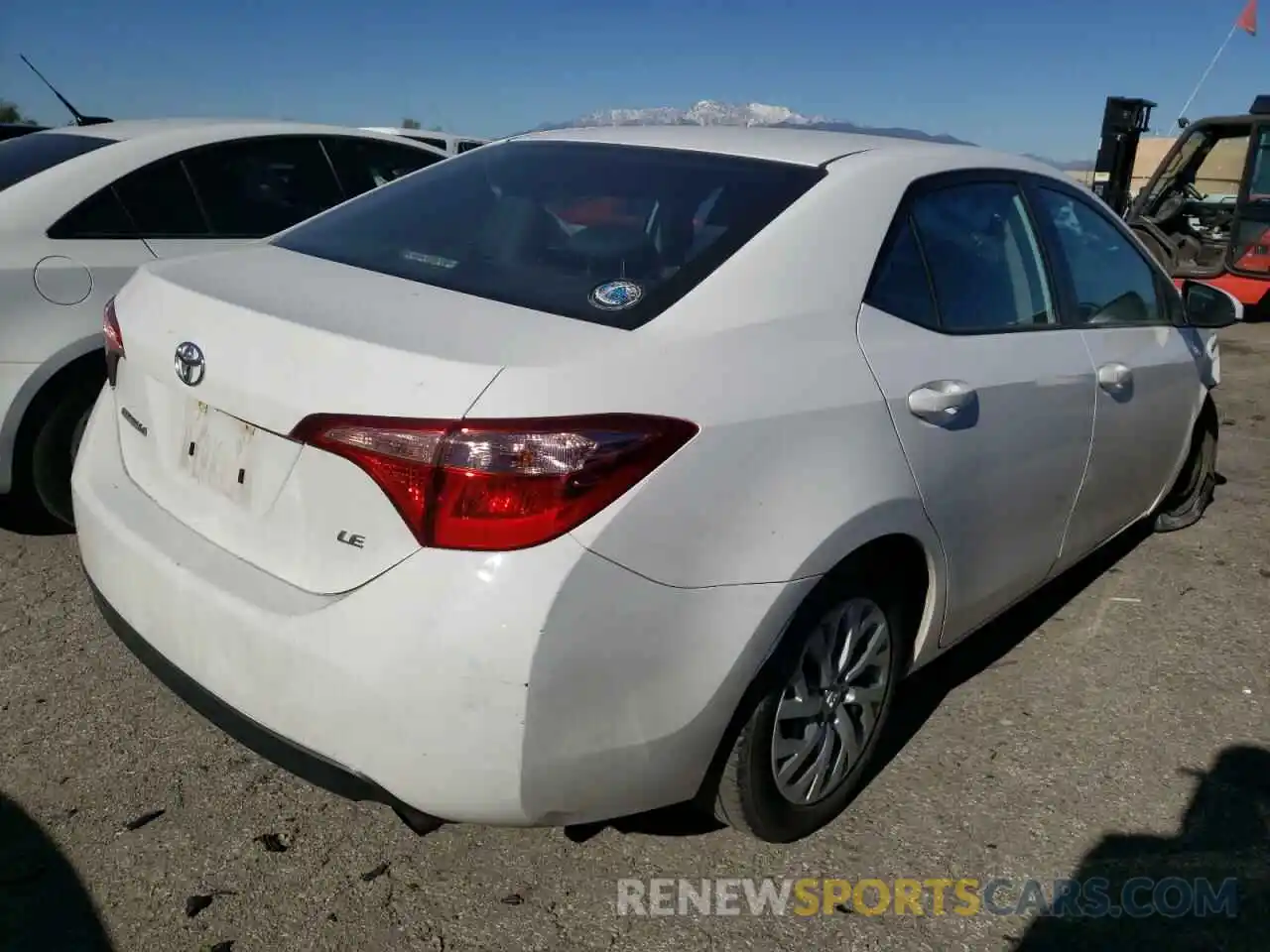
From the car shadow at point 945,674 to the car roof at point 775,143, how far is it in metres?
1.51

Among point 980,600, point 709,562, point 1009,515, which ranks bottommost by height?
point 980,600

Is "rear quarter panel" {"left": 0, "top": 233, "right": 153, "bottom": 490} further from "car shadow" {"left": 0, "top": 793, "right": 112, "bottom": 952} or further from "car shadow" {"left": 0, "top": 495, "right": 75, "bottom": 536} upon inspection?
"car shadow" {"left": 0, "top": 793, "right": 112, "bottom": 952}

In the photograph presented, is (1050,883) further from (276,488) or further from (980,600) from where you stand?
(276,488)

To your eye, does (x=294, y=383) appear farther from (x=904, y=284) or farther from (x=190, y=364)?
(x=904, y=284)

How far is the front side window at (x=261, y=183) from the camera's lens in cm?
457

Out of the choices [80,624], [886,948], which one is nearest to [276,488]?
[886,948]

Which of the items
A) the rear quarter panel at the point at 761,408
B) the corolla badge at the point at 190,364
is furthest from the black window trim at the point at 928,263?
the corolla badge at the point at 190,364

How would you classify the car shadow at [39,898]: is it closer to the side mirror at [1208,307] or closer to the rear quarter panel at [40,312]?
the rear quarter panel at [40,312]

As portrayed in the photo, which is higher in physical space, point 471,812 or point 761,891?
point 471,812

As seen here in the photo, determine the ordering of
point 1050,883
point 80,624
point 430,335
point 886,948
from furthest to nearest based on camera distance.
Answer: point 80,624 → point 1050,883 → point 886,948 → point 430,335

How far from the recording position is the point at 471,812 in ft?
6.44

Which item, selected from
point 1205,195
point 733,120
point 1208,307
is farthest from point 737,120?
point 1205,195

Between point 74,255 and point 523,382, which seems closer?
point 523,382

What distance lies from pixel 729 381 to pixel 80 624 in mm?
2504
